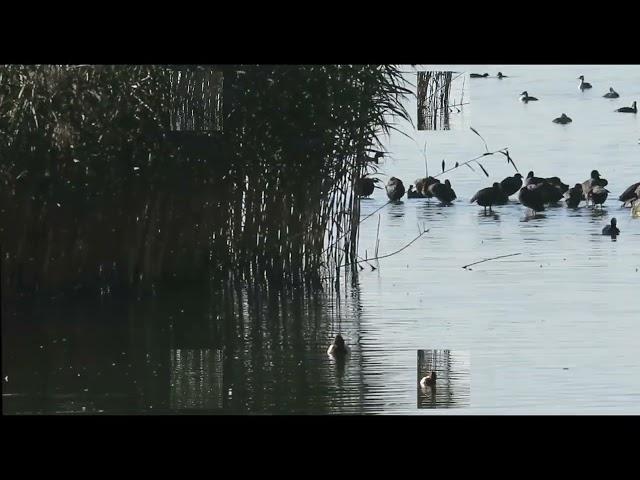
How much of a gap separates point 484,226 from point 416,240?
355 mm

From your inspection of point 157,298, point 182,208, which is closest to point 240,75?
point 182,208

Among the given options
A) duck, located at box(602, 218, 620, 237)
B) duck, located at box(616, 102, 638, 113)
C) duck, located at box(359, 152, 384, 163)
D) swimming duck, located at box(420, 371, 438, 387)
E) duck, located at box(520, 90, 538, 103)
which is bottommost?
swimming duck, located at box(420, 371, 438, 387)

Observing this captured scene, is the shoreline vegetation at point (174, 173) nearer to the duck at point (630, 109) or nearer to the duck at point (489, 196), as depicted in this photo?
the duck at point (489, 196)

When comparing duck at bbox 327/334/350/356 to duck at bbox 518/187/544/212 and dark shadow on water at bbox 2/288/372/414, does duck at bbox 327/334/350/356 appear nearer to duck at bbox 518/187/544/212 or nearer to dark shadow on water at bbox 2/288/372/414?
dark shadow on water at bbox 2/288/372/414

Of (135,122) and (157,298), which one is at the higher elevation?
(135,122)

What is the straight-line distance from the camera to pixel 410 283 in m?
6.46

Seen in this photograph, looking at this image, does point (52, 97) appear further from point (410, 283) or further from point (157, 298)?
point (410, 283)

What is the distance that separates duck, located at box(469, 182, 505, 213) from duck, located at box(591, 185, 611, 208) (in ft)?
1.52

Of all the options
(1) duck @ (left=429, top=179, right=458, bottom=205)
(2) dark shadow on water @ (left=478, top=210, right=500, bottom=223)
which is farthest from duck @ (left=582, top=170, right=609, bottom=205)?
(1) duck @ (left=429, top=179, right=458, bottom=205)

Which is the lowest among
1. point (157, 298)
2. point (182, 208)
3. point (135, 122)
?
point (157, 298)

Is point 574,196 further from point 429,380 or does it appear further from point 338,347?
point 338,347

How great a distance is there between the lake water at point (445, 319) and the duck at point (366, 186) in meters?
0.04

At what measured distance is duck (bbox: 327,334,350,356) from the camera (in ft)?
21.1

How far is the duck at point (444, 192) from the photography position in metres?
6.55
